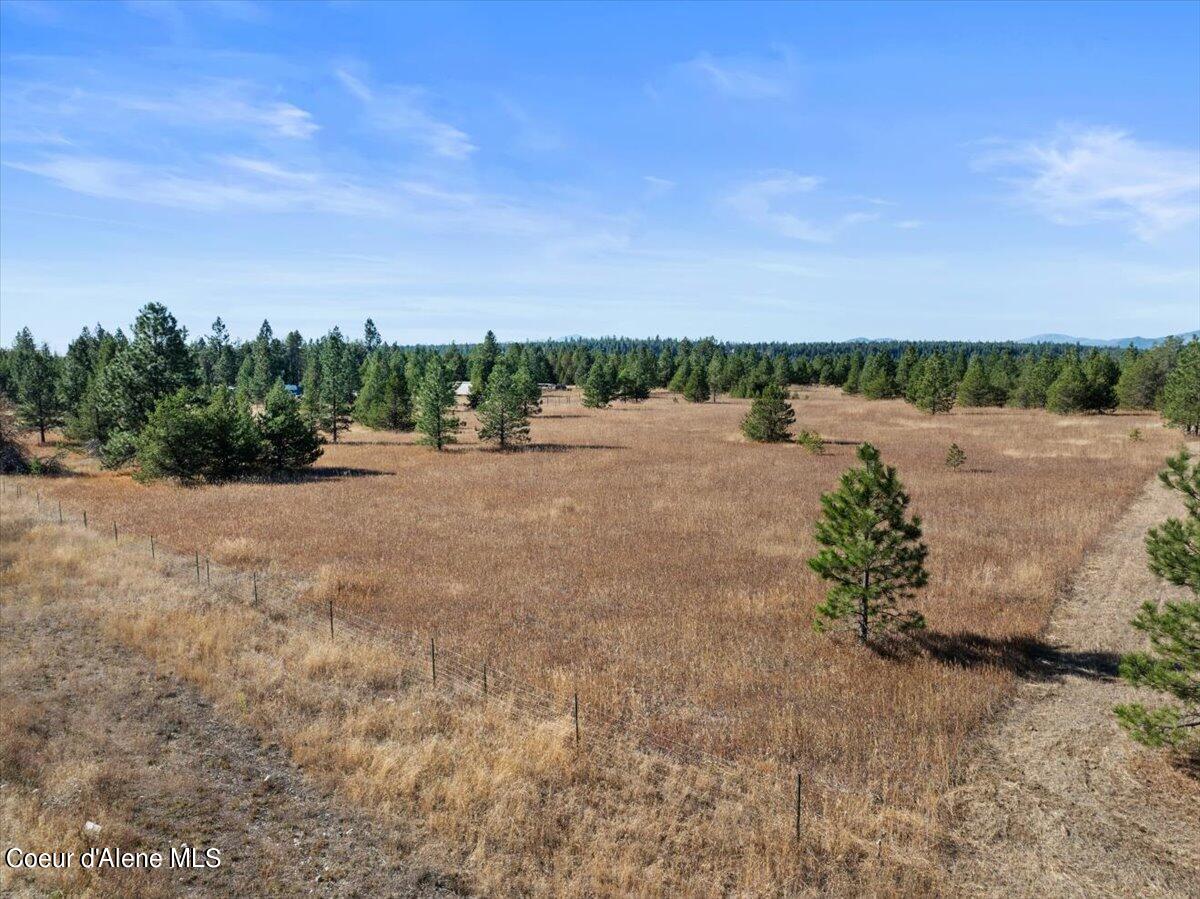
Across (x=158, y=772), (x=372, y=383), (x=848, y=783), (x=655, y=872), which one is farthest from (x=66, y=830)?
(x=372, y=383)

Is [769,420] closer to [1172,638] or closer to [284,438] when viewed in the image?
[284,438]

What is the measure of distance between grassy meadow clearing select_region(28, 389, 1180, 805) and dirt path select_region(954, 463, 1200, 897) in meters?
0.79

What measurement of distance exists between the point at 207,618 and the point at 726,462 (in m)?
34.9

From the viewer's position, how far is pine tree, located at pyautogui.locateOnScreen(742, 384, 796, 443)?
58.0 m

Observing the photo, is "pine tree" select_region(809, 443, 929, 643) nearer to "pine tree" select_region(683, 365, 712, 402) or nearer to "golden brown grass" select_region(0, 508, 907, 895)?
"golden brown grass" select_region(0, 508, 907, 895)

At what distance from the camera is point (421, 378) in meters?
95.3

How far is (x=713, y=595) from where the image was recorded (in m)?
20.5

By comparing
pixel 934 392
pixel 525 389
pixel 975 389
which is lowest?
pixel 525 389

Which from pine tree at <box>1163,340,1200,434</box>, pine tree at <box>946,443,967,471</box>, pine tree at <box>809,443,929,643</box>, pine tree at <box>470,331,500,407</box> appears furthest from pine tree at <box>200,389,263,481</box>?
pine tree at <box>1163,340,1200,434</box>

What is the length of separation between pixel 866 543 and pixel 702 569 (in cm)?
808

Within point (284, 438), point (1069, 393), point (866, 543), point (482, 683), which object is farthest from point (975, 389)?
point (482, 683)

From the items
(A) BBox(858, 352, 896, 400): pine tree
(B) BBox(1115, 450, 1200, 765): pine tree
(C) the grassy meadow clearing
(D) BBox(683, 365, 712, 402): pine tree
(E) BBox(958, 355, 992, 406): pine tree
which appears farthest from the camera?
(D) BBox(683, 365, 712, 402): pine tree

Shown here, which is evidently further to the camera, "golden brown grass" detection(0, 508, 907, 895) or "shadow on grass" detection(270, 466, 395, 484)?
"shadow on grass" detection(270, 466, 395, 484)

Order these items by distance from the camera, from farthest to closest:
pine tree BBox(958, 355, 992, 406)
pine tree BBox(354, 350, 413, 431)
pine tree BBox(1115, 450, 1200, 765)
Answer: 1. pine tree BBox(958, 355, 992, 406)
2. pine tree BBox(354, 350, 413, 431)
3. pine tree BBox(1115, 450, 1200, 765)
